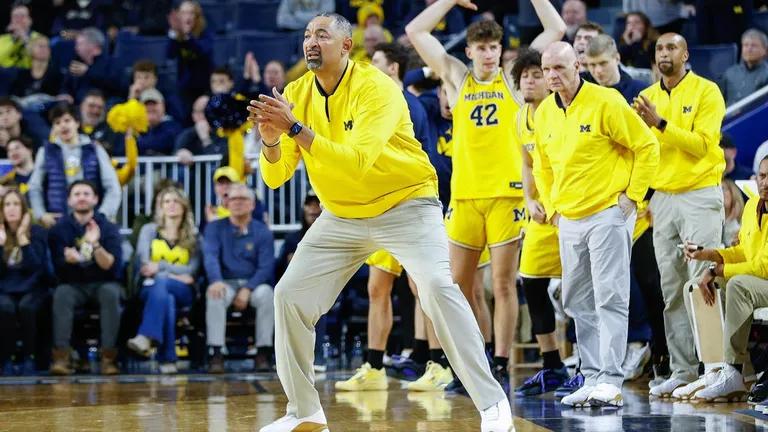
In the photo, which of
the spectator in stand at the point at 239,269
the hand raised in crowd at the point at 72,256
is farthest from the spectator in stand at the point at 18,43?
the spectator in stand at the point at 239,269

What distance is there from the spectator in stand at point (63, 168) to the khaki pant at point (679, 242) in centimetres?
530

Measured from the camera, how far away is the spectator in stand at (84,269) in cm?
988

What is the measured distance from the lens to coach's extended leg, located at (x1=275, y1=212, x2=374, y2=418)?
5.39 meters

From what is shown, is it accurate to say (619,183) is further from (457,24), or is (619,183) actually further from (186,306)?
(457,24)

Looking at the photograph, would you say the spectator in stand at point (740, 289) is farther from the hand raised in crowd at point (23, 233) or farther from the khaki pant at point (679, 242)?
the hand raised in crowd at point (23, 233)

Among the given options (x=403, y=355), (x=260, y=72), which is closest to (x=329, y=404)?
(x=403, y=355)

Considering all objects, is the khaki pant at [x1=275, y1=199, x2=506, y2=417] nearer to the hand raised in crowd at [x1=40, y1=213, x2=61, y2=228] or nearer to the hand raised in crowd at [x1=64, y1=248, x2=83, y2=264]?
the hand raised in crowd at [x1=64, y1=248, x2=83, y2=264]

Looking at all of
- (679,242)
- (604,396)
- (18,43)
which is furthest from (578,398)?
(18,43)

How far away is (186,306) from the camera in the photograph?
10109 millimetres

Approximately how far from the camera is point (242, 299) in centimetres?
1003

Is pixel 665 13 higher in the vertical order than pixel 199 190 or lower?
higher

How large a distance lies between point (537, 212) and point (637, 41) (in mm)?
4835

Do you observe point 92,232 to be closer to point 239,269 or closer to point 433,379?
point 239,269

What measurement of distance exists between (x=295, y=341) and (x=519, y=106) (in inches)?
112
